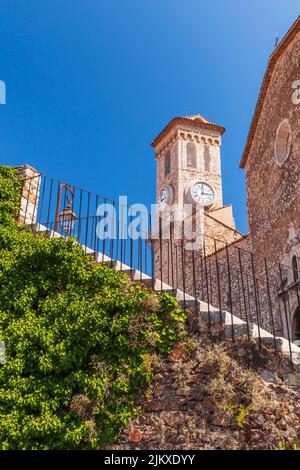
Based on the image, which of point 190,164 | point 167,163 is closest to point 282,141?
point 190,164

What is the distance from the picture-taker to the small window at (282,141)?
13852mm

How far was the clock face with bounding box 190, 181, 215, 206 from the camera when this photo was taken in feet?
125

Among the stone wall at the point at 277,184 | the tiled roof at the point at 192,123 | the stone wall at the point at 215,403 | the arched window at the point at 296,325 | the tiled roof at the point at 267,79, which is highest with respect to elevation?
the tiled roof at the point at 192,123

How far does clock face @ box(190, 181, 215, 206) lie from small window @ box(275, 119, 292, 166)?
23539mm

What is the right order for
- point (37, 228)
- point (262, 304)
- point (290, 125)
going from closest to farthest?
1. point (37, 228)
2. point (290, 125)
3. point (262, 304)

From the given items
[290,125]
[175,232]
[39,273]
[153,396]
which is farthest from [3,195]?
[175,232]

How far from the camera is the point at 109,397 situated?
577 centimetres

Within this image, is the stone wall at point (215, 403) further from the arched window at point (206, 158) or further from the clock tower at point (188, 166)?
the arched window at point (206, 158)

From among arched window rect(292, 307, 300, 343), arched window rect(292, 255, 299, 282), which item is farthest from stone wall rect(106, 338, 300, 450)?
arched window rect(292, 307, 300, 343)

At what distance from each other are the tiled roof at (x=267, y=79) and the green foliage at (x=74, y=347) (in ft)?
34.9

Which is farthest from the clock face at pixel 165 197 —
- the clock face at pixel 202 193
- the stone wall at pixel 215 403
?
the stone wall at pixel 215 403

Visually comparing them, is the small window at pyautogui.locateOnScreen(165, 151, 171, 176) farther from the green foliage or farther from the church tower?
the green foliage

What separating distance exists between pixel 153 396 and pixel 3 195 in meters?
4.80
